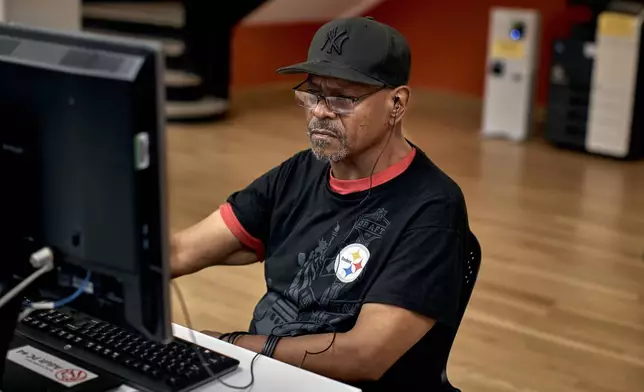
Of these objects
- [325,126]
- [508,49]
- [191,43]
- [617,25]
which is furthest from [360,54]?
[191,43]

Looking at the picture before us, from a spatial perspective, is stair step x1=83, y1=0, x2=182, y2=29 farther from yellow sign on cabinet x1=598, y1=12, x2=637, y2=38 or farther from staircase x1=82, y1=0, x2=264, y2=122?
yellow sign on cabinet x1=598, y1=12, x2=637, y2=38

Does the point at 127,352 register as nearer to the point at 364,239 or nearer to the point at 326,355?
the point at 326,355

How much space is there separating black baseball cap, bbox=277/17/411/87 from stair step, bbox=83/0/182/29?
5821 millimetres

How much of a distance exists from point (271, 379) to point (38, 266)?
470 mm

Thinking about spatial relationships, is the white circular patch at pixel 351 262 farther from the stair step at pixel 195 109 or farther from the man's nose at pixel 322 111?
the stair step at pixel 195 109

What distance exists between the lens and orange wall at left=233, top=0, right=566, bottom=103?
341 inches

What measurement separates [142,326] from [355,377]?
57 centimetres

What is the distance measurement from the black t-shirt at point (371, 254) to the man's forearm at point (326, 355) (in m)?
0.06

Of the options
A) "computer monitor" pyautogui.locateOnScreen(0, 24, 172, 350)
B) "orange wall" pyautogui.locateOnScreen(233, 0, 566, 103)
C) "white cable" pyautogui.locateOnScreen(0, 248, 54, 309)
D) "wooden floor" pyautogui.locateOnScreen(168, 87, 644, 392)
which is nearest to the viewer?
"computer monitor" pyautogui.locateOnScreen(0, 24, 172, 350)

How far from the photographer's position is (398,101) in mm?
2029

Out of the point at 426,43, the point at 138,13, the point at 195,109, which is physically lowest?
the point at 195,109

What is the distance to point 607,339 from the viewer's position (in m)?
3.81

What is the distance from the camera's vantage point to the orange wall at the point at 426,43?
8656mm

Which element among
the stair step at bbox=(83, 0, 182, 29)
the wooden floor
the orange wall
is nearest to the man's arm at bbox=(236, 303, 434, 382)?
the wooden floor
